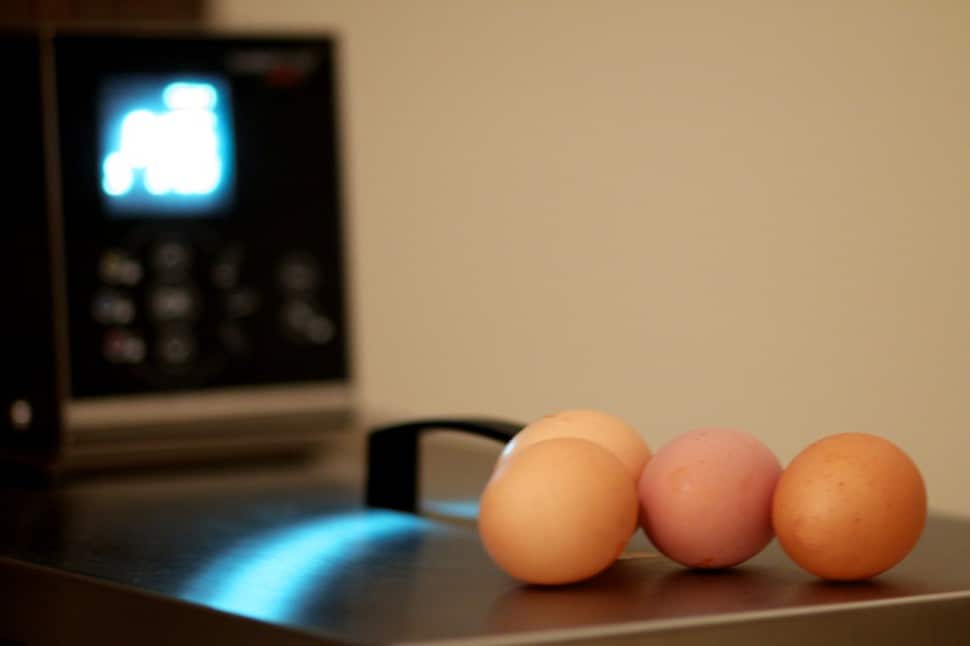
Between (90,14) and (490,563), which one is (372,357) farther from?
(490,563)

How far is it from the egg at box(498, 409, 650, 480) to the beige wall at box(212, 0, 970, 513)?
243 mm

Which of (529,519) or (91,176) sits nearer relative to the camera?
(529,519)

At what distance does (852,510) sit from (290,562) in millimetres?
275

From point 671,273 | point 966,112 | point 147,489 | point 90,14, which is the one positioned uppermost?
point 90,14

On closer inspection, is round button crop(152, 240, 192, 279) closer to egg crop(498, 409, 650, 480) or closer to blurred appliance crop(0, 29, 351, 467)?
blurred appliance crop(0, 29, 351, 467)

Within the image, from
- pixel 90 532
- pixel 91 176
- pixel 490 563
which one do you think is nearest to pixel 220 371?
pixel 91 176

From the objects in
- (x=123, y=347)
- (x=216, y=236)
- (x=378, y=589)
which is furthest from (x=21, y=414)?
(x=378, y=589)

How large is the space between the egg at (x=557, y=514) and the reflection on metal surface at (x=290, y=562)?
0.09 m

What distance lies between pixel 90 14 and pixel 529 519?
1.19 meters

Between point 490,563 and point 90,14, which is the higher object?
point 90,14

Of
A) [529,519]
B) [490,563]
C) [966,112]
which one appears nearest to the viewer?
[529,519]

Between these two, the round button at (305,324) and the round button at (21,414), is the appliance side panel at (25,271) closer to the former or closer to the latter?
the round button at (21,414)

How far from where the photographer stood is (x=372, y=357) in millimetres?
1504

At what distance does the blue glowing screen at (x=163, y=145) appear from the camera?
3.71 feet
